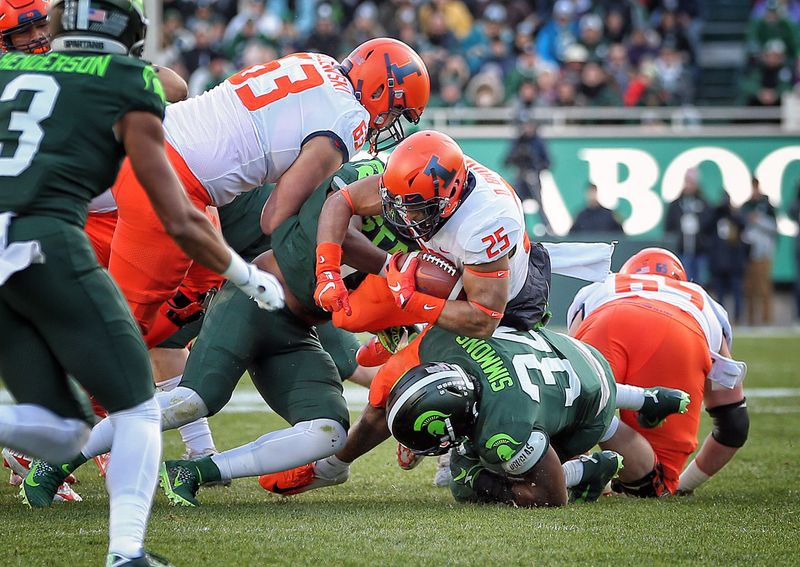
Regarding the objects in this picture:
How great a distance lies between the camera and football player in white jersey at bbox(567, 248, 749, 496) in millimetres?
4773

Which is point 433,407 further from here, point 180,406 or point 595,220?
point 595,220

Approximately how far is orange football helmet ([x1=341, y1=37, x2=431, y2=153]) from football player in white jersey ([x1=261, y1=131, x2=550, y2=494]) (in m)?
0.52

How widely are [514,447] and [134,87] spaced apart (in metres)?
1.81

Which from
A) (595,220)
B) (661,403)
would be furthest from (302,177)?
(595,220)

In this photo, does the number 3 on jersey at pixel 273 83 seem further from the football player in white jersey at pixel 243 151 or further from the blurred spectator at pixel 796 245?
the blurred spectator at pixel 796 245

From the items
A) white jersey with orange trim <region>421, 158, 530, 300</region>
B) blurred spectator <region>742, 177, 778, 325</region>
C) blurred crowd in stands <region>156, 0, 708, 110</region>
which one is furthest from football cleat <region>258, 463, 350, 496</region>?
blurred spectator <region>742, 177, 778, 325</region>

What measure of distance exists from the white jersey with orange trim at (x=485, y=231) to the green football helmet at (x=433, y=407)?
0.41m

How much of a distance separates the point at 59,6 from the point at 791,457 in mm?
4244

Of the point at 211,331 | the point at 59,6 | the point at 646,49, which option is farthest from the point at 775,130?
the point at 59,6

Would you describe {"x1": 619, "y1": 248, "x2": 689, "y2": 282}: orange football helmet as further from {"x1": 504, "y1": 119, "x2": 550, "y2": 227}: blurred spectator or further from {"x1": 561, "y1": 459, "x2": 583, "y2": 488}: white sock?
{"x1": 504, "y1": 119, "x2": 550, "y2": 227}: blurred spectator

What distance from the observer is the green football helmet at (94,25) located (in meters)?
3.08

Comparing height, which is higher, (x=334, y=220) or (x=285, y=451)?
(x=334, y=220)

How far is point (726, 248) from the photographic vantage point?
49.8 ft

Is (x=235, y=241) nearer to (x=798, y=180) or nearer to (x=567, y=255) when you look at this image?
(x=567, y=255)
